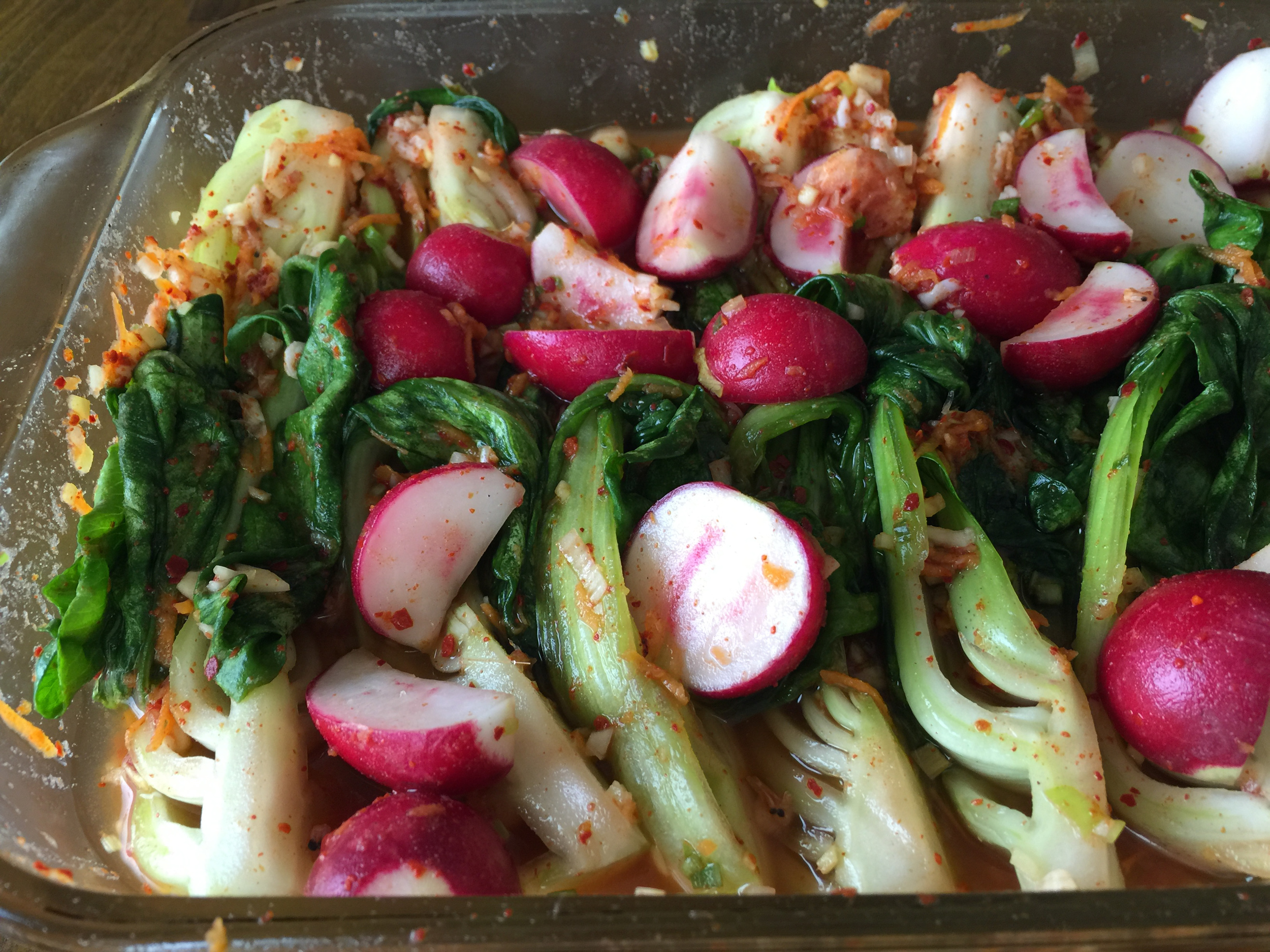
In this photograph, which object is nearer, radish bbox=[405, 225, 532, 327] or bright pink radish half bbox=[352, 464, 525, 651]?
bright pink radish half bbox=[352, 464, 525, 651]

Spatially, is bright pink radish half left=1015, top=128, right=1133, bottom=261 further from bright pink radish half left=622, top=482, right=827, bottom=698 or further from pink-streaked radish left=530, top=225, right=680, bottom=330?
bright pink radish half left=622, top=482, right=827, bottom=698

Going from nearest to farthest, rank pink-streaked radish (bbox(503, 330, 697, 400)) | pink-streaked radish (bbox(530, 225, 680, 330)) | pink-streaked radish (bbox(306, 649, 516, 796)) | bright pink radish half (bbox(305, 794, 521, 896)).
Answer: bright pink radish half (bbox(305, 794, 521, 896))
pink-streaked radish (bbox(306, 649, 516, 796))
pink-streaked radish (bbox(503, 330, 697, 400))
pink-streaked radish (bbox(530, 225, 680, 330))

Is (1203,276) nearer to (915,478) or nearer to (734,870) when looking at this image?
(915,478)

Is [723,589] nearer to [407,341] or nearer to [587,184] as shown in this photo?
[407,341]

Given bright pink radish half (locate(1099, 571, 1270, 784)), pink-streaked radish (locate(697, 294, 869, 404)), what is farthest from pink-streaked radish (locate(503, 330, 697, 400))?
bright pink radish half (locate(1099, 571, 1270, 784))

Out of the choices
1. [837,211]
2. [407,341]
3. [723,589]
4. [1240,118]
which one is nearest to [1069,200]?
[837,211]

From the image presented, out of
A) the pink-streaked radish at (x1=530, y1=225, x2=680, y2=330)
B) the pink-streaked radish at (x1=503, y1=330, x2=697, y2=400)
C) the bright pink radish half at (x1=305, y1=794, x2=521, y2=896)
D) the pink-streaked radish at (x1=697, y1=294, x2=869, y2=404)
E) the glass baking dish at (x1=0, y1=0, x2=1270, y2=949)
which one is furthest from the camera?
the pink-streaked radish at (x1=530, y1=225, x2=680, y2=330)
